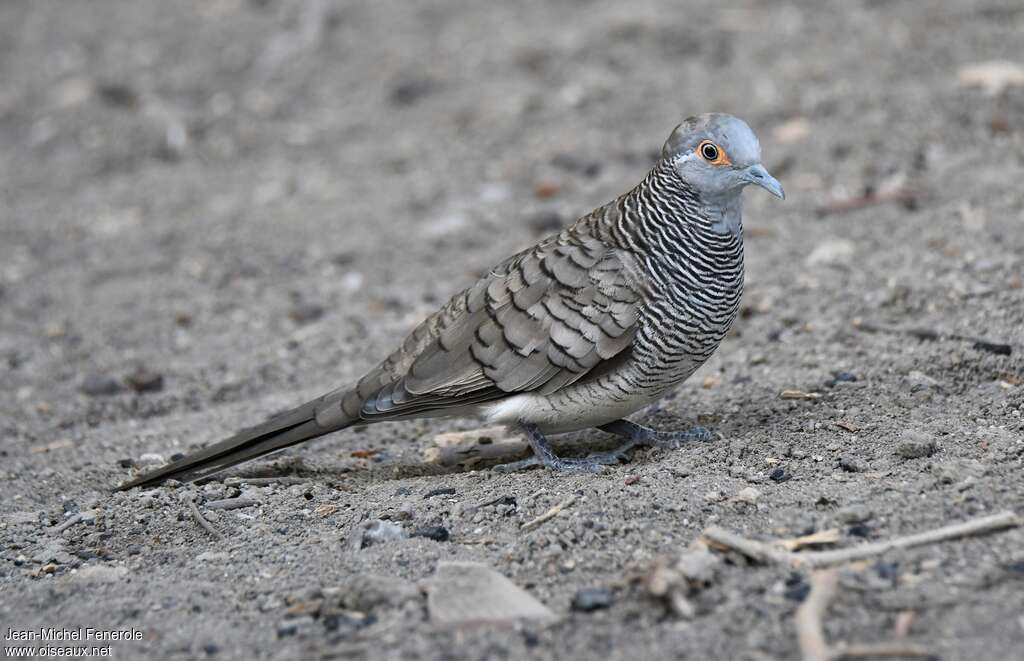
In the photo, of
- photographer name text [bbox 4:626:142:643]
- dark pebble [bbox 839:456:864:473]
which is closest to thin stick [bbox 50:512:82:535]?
photographer name text [bbox 4:626:142:643]

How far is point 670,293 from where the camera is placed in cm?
468

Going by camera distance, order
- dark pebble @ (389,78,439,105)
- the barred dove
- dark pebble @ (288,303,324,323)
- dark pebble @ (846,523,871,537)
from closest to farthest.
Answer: dark pebble @ (846,523,871,537)
the barred dove
dark pebble @ (288,303,324,323)
dark pebble @ (389,78,439,105)

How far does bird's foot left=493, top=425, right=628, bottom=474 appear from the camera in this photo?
493cm

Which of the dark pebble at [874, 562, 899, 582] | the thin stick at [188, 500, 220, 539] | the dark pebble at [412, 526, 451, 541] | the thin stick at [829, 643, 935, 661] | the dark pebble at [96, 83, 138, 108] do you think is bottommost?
the thin stick at [829, 643, 935, 661]

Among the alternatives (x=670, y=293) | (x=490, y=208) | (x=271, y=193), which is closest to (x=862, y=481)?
(x=670, y=293)

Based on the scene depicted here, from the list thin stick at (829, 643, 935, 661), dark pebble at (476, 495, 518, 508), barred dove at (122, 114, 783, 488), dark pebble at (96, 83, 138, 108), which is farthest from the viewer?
dark pebble at (96, 83, 138, 108)

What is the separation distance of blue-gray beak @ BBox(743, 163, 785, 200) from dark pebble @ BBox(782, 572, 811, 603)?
5.12ft

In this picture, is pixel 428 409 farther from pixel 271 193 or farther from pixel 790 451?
pixel 271 193

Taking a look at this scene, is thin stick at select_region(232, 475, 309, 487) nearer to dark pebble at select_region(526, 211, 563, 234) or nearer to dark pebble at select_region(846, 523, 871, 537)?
dark pebble at select_region(846, 523, 871, 537)

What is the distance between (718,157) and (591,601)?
1904 mm

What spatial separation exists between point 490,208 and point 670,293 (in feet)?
13.0

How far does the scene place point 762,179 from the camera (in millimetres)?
4512

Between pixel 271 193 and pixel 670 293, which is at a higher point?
pixel 271 193

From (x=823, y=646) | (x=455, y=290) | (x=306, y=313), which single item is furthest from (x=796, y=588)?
(x=306, y=313)
